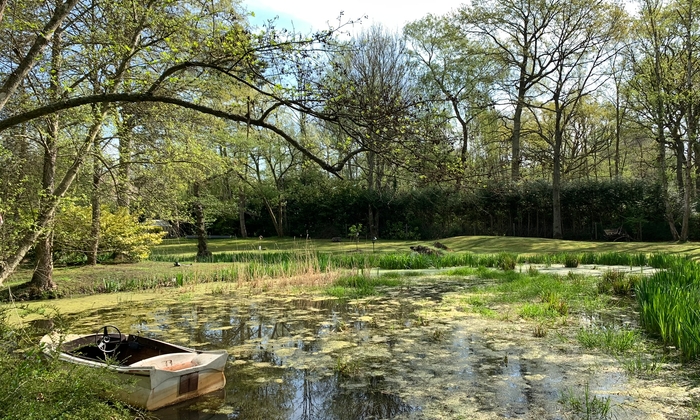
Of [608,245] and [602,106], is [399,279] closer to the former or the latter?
[608,245]

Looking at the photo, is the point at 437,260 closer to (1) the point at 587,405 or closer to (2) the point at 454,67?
(1) the point at 587,405

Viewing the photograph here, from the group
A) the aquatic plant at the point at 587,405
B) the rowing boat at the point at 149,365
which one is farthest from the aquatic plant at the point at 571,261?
the rowing boat at the point at 149,365

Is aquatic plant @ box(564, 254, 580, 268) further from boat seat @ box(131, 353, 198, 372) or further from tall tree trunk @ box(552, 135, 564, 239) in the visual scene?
boat seat @ box(131, 353, 198, 372)

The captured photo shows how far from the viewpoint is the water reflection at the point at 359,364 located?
4.06m

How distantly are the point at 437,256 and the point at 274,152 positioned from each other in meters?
17.8

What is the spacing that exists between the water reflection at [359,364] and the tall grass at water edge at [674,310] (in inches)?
38.9

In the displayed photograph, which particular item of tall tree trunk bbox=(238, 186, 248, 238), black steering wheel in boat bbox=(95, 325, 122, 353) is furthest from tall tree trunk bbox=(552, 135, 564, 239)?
black steering wheel in boat bbox=(95, 325, 122, 353)

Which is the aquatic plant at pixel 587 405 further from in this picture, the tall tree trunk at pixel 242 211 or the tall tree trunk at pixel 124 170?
the tall tree trunk at pixel 242 211

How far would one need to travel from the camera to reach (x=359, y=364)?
5.13 meters

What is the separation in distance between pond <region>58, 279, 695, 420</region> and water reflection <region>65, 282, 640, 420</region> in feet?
0.04

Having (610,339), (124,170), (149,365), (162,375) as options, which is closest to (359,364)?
(162,375)

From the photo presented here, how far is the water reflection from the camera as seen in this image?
4.06 meters

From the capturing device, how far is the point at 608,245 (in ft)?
59.7

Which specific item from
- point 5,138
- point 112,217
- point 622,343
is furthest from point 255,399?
point 112,217
